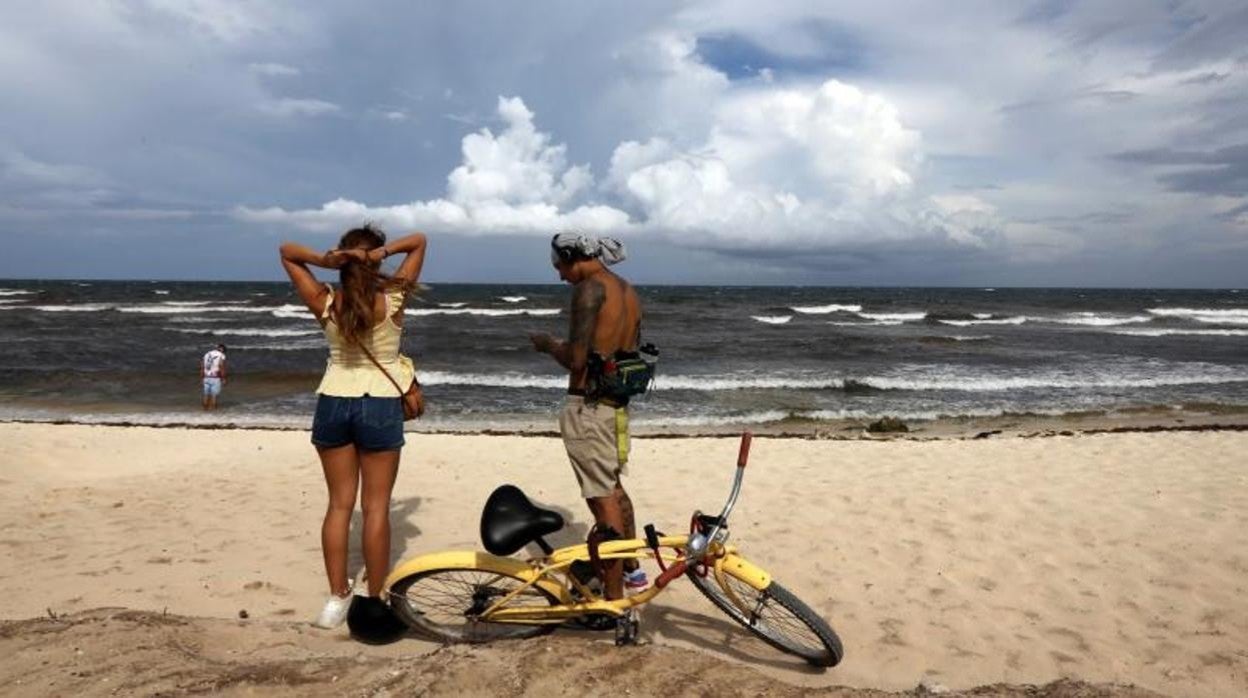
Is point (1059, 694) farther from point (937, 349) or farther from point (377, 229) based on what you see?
point (937, 349)

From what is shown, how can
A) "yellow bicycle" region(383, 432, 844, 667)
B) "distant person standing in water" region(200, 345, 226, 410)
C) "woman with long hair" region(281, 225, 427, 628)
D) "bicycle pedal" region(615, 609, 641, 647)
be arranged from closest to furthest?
"bicycle pedal" region(615, 609, 641, 647), "yellow bicycle" region(383, 432, 844, 667), "woman with long hair" region(281, 225, 427, 628), "distant person standing in water" region(200, 345, 226, 410)

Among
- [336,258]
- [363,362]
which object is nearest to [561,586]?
[363,362]

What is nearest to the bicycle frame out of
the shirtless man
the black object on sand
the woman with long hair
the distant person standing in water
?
the black object on sand

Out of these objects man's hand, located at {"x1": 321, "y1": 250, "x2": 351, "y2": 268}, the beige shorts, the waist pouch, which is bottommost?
the beige shorts

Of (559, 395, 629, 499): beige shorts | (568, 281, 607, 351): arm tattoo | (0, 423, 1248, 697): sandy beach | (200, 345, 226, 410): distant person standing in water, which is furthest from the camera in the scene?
(200, 345, 226, 410): distant person standing in water

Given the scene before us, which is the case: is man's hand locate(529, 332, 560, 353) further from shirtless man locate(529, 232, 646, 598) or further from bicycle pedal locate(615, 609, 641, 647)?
bicycle pedal locate(615, 609, 641, 647)

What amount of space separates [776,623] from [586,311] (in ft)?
6.11

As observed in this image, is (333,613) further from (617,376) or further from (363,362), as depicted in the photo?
(617,376)

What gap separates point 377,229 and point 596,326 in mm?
1186

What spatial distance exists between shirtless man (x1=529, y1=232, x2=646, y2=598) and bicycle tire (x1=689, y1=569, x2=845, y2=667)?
1.36 feet

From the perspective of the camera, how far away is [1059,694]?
2.94 meters

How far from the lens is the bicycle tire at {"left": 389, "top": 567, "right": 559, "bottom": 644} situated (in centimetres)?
393

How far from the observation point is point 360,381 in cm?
381

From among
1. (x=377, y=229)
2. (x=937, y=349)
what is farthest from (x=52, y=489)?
(x=937, y=349)
